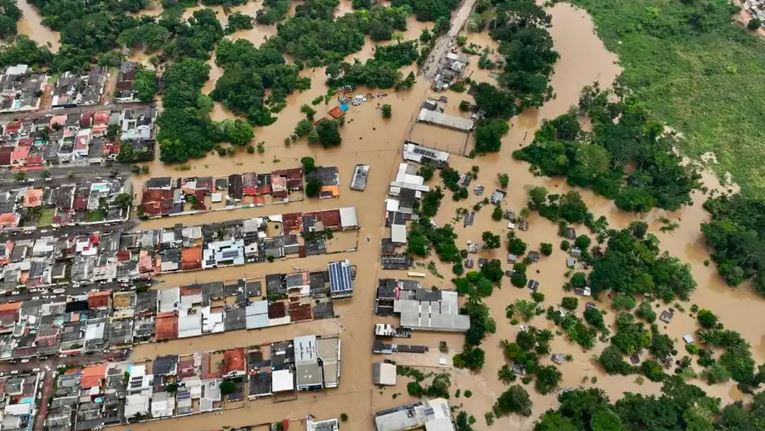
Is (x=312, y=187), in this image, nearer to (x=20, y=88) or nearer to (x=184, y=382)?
(x=184, y=382)

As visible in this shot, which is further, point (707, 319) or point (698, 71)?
point (698, 71)

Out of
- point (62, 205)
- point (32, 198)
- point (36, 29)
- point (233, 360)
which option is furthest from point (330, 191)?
point (36, 29)

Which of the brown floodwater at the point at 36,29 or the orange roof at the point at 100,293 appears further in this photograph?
the brown floodwater at the point at 36,29

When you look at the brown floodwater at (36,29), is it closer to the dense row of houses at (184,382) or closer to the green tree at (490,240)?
the dense row of houses at (184,382)

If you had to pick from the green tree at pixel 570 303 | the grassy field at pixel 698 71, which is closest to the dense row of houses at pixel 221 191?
the green tree at pixel 570 303

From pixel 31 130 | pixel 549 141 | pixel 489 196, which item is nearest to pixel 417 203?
pixel 489 196
